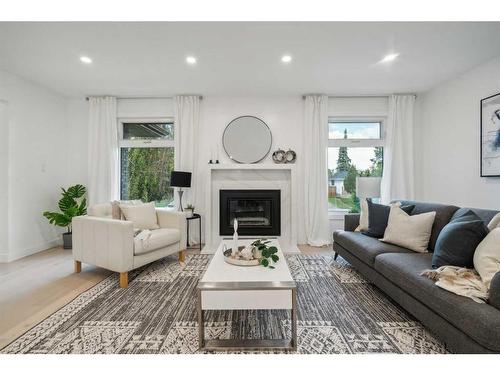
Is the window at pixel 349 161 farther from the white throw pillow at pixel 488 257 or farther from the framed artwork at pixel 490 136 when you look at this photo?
the white throw pillow at pixel 488 257

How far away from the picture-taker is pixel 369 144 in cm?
445

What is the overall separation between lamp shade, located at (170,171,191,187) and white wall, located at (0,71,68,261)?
A: 2.04 m

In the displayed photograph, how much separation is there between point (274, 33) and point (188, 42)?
2.96 feet

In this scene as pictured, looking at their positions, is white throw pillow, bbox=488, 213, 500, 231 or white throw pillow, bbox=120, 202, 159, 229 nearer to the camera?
white throw pillow, bbox=488, 213, 500, 231

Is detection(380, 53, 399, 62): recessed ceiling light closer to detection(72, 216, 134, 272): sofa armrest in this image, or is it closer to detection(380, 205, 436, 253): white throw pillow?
detection(380, 205, 436, 253): white throw pillow

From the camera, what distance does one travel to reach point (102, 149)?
4332 mm

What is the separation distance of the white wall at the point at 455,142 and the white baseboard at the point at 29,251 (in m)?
6.17

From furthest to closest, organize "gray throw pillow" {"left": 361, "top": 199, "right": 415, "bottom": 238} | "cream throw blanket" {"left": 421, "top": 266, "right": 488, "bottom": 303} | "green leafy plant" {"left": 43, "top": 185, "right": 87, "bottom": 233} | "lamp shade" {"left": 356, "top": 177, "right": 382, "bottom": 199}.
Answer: "green leafy plant" {"left": 43, "top": 185, "right": 87, "bottom": 233}, "lamp shade" {"left": 356, "top": 177, "right": 382, "bottom": 199}, "gray throw pillow" {"left": 361, "top": 199, "right": 415, "bottom": 238}, "cream throw blanket" {"left": 421, "top": 266, "right": 488, "bottom": 303}

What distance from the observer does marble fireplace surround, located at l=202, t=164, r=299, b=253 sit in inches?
158

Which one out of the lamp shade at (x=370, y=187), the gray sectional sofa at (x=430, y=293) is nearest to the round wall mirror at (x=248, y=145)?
the lamp shade at (x=370, y=187)

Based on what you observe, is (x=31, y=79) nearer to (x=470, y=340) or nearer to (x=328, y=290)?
(x=328, y=290)

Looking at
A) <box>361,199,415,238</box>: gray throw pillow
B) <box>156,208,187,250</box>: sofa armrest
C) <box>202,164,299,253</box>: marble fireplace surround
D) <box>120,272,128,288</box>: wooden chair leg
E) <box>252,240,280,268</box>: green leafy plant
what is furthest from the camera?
<box>202,164,299,253</box>: marble fireplace surround

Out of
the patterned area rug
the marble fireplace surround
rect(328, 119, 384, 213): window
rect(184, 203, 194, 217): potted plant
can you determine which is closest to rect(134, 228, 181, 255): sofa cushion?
the patterned area rug
